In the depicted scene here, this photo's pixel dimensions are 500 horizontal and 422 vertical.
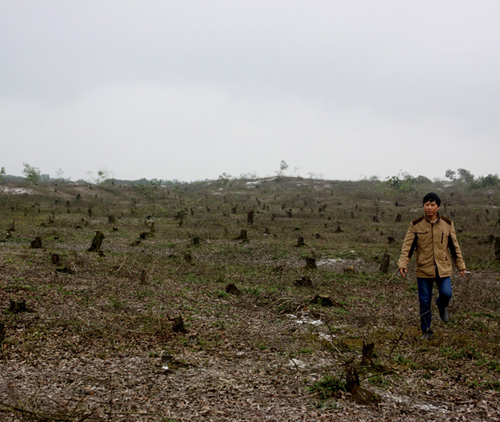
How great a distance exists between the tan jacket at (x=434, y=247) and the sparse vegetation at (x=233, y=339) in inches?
36.6

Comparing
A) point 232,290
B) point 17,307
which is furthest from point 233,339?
point 17,307

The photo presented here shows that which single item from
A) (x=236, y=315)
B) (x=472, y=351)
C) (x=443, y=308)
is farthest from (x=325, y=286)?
(x=472, y=351)

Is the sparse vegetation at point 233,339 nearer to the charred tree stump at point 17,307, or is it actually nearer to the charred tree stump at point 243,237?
the charred tree stump at point 17,307

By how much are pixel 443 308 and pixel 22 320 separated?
7418mm

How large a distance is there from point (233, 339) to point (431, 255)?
3.69 m

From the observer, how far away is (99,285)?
10.0m

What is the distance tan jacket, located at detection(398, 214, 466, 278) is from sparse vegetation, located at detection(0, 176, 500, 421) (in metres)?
0.93

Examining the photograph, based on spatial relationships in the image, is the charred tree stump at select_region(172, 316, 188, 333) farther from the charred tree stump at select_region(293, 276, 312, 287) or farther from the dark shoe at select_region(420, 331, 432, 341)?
the charred tree stump at select_region(293, 276, 312, 287)

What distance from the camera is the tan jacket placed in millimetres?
6680

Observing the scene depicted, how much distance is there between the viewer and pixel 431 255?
22.1ft

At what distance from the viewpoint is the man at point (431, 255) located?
6.67 meters

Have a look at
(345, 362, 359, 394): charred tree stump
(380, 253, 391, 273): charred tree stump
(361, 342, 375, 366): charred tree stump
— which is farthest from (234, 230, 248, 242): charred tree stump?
(345, 362, 359, 394): charred tree stump

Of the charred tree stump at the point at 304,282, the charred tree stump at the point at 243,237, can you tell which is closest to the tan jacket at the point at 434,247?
the charred tree stump at the point at 304,282

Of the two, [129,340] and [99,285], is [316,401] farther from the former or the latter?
[99,285]
